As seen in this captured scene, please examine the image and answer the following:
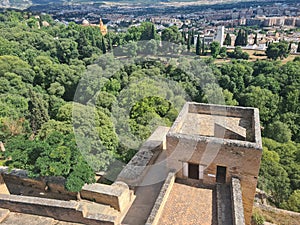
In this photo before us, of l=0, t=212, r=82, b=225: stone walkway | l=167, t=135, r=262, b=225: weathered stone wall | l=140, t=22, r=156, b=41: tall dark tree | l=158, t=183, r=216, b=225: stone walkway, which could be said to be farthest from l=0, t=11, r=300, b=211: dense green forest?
l=140, t=22, r=156, b=41: tall dark tree

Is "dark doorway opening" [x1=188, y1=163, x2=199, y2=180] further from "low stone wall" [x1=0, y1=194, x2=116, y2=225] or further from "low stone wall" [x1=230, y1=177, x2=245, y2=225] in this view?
"low stone wall" [x1=0, y1=194, x2=116, y2=225]

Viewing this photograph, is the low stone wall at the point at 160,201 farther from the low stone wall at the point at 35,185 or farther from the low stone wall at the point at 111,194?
the low stone wall at the point at 35,185

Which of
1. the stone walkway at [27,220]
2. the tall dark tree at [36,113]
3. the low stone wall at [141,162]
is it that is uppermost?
the low stone wall at [141,162]

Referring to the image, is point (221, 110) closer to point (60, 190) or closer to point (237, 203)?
point (237, 203)

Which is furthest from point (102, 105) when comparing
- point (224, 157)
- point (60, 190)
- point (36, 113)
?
point (224, 157)

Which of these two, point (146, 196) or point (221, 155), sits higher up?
point (221, 155)

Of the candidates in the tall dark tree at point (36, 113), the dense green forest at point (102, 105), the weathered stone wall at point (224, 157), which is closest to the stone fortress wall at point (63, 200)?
the dense green forest at point (102, 105)

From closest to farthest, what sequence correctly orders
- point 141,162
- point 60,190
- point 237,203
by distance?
A: point 237,203
point 141,162
point 60,190
